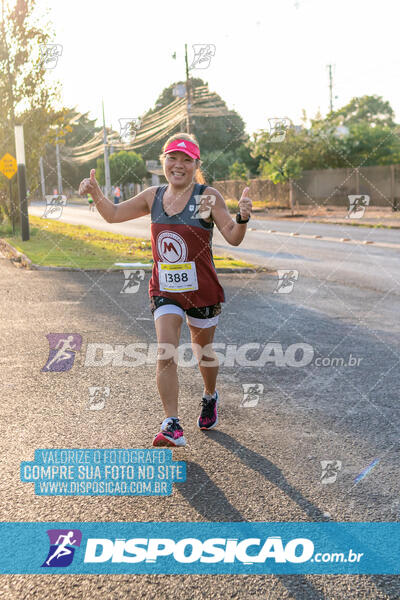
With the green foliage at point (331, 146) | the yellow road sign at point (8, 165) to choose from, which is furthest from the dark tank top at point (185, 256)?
the green foliage at point (331, 146)

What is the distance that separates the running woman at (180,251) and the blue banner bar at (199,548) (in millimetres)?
1076

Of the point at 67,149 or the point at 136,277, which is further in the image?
the point at 67,149

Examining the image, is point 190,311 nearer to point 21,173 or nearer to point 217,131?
point 21,173

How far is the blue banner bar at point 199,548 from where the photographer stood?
288cm

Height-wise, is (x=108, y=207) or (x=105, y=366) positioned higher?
(x=108, y=207)

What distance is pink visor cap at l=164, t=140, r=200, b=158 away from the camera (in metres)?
4.36

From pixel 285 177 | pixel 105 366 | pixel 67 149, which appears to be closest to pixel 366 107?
pixel 67 149

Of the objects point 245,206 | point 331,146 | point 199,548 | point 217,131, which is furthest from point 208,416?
point 217,131

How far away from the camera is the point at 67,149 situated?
196ft

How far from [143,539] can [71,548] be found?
33 cm

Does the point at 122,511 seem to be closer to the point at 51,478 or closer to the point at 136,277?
the point at 51,478

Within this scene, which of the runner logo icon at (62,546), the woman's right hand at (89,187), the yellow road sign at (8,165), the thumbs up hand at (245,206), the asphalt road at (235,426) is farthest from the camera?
the yellow road sign at (8,165)

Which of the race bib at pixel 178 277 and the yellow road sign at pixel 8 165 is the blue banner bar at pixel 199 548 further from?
the yellow road sign at pixel 8 165

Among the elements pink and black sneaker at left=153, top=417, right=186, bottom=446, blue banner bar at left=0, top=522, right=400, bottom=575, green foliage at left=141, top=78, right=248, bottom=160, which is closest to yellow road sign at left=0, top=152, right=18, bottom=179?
pink and black sneaker at left=153, top=417, right=186, bottom=446
